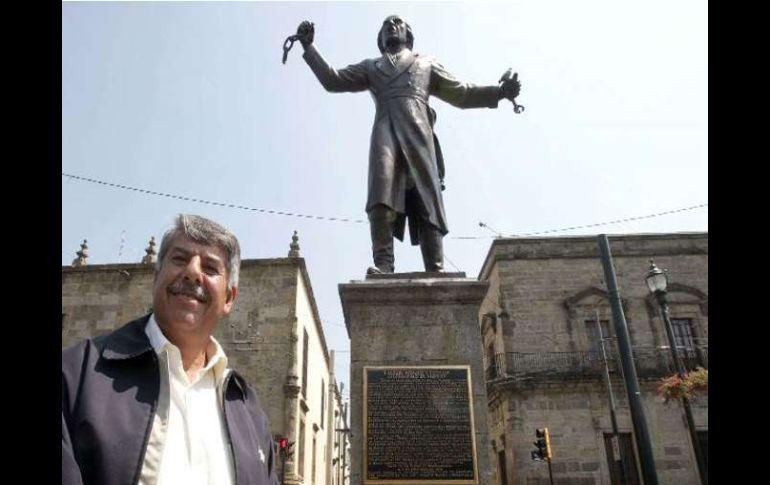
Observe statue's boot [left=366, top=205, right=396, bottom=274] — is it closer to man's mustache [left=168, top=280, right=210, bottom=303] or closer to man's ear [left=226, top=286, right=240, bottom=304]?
man's ear [left=226, top=286, right=240, bottom=304]

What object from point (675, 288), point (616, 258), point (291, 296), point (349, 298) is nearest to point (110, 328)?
point (291, 296)

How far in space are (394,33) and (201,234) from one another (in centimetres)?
442

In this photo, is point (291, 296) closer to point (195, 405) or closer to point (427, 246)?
point (427, 246)

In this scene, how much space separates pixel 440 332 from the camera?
448 cm

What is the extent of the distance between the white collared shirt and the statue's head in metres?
4.72

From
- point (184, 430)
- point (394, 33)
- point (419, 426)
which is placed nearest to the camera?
point (184, 430)

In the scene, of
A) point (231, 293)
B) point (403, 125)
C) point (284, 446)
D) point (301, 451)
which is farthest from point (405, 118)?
point (301, 451)

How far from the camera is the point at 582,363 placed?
73.6ft

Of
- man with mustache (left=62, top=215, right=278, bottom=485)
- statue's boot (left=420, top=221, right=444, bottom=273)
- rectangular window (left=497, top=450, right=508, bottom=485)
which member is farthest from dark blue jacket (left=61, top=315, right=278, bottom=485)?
rectangular window (left=497, top=450, right=508, bottom=485)

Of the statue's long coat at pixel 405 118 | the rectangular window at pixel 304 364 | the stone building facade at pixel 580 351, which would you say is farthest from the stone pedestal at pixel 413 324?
the stone building facade at pixel 580 351

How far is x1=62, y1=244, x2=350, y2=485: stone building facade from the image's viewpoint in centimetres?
1697

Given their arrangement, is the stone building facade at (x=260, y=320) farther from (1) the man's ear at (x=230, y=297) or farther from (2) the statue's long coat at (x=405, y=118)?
(1) the man's ear at (x=230, y=297)

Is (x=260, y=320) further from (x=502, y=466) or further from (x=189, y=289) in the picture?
(x=189, y=289)

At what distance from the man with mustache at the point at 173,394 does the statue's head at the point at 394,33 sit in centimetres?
423
